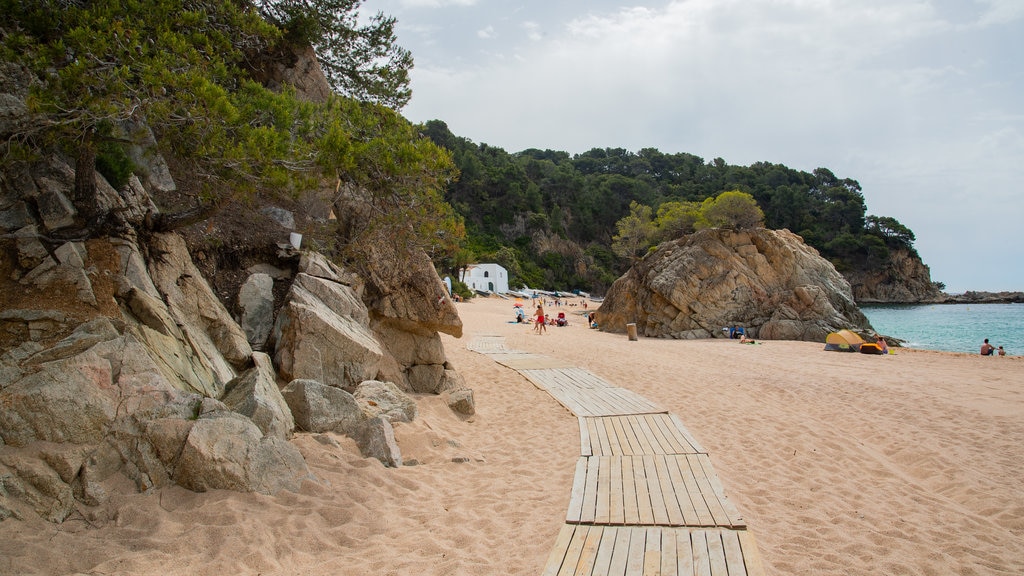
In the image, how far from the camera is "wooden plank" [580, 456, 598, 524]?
171 inches

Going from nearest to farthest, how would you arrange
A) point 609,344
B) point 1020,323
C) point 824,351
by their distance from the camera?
1. point 824,351
2. point 609,344
3. point 1020,323

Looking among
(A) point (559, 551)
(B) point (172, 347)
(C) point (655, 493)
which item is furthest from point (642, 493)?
(B) point (172, 347)

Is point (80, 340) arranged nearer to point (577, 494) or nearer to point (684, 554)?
point (577, 494)

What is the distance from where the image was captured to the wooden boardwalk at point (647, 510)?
11.9 ft

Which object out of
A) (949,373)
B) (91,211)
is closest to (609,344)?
(949,373)

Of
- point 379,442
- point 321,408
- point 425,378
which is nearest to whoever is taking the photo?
point 379,442

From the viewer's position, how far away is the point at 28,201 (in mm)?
5375

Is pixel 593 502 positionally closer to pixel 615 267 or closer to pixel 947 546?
pixel 947 546

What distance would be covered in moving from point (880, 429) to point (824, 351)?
413 inches

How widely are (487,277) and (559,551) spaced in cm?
5235

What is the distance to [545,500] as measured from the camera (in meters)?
4.91

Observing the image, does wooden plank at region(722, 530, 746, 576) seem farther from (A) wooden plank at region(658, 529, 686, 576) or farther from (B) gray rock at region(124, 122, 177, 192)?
(B) gray rock at region(124, 122, 177, 192)

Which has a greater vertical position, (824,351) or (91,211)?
(91,211)

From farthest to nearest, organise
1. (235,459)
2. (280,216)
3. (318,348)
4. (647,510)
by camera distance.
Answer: (280,216) < (318,348) < (647,510) < (235,459)
